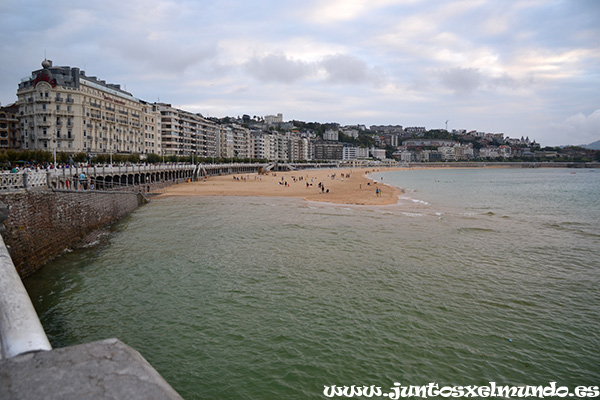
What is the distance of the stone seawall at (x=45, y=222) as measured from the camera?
17.2 metres

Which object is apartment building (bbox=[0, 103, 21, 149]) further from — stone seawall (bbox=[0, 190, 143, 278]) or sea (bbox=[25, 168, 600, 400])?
sea (bbox=[25, 168, 600, 400])

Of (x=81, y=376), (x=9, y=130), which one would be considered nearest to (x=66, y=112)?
(x=9, y=130)

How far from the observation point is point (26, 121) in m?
74.1

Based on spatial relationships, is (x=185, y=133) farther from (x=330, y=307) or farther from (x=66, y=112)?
(x=330, y=307)

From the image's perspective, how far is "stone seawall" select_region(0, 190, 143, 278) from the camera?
1723 cm

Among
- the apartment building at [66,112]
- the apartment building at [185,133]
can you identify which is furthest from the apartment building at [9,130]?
the apartment building at [185,133]

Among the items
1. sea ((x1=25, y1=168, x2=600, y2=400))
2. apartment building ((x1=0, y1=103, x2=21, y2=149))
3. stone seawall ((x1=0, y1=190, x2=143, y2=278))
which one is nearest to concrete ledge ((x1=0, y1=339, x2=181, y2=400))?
sea ((x1=25, y1=168, x2=600, y2=400))

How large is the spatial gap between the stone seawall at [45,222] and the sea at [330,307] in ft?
3.15

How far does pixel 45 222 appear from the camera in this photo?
817 inches

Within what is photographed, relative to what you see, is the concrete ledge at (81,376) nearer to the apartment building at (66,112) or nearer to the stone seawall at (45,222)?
the stone seawall at (45,222)

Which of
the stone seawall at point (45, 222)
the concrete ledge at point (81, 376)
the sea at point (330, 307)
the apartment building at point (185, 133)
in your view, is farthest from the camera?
the apartment building at point (185, 133)

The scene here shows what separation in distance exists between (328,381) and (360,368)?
1101 millimetres

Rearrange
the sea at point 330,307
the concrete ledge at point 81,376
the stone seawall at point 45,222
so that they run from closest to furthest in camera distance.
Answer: the concrete ledge at point 81,376 < the sea at point 330,307 < the stone seawall at point 45,222

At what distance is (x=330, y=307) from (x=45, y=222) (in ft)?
53.7
